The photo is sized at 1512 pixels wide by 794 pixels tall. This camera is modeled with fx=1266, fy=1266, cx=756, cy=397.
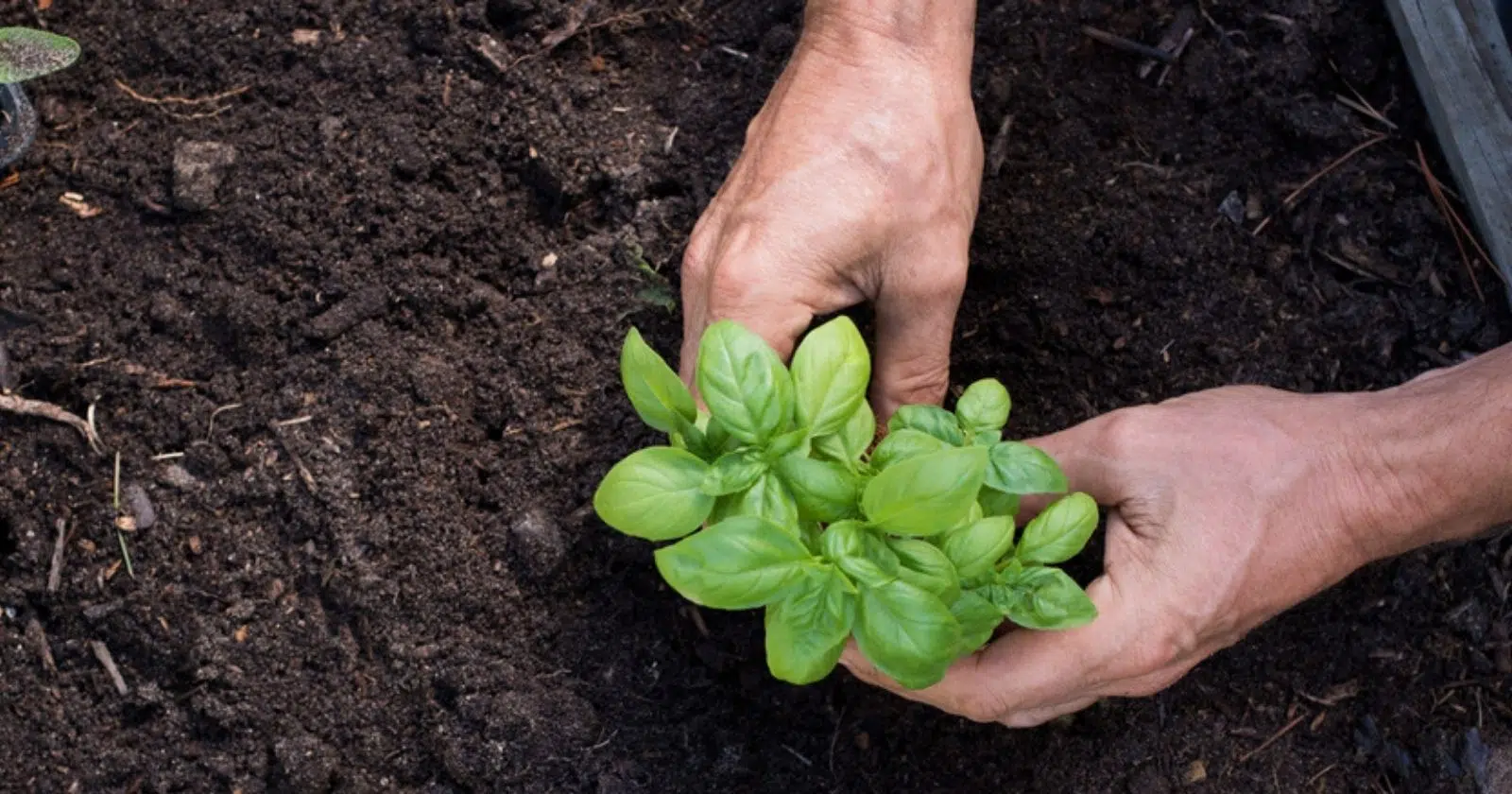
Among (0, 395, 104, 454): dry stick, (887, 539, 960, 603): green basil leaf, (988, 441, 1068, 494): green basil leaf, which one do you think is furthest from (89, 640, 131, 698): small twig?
(988, 441, 1068, 494): green basil leaf

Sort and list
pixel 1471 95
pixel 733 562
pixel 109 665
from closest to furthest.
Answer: pixel 733 562, pixel 109 665, pixel 1471 95

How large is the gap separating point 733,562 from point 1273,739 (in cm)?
133

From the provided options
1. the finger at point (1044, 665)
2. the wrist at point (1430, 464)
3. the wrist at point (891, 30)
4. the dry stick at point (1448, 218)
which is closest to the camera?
the finger at point (1044, 665)

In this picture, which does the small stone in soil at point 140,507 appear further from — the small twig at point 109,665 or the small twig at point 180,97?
the small twig at point 180,97

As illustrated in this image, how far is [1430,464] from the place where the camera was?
1970mm

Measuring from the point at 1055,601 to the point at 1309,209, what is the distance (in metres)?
1.25

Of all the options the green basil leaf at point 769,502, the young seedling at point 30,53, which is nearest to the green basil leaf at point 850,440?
the green basil leaf at point 769,502

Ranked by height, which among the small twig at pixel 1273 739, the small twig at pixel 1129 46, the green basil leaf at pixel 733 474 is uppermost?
the small twig at pixel 1129 46

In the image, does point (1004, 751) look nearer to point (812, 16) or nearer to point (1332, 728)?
point (1332, 728)

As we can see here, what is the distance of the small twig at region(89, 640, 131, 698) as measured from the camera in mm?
2244

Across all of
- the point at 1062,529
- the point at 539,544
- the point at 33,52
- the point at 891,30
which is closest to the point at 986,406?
the point at 1062,529

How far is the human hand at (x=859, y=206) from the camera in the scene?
6.57ft

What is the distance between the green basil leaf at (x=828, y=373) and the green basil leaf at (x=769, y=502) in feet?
0.29

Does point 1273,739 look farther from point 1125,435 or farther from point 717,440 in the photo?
point 717,440
